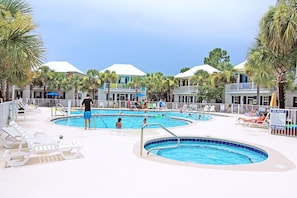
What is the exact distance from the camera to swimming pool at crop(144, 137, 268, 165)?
7988 mm

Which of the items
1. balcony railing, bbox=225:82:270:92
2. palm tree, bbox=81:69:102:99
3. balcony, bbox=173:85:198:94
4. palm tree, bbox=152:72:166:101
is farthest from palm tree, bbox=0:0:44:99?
balcony, bbox=173:85:198:94

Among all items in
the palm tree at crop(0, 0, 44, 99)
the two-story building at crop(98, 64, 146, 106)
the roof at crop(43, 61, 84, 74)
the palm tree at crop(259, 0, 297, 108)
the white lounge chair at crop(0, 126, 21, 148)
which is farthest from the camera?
the roof at crop(43, 61, 84, 74)

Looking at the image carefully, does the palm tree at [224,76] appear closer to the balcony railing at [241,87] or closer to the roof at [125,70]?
the balcony railing at [241,87]

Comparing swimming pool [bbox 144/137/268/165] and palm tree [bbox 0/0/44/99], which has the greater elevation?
palm tree [bbox 0/0/44/99]

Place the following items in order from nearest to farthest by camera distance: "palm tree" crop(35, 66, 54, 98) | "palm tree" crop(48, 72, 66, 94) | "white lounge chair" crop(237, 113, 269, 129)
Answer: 1. "white lounge chair" crop(237, 113, 269, 129)
2. "palm tree" crop(35, 66, 54, 98)
3. "palm tree" crop(48, 72, 66, 94)

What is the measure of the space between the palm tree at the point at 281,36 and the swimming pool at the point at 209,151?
16.1 feet

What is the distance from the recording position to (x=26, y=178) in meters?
4.52

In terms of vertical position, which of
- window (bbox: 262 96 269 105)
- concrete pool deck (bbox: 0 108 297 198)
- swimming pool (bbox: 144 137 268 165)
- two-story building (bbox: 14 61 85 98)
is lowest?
swimming pool (bbox: 144 137 268 165)

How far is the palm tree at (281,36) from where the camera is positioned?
10164mm

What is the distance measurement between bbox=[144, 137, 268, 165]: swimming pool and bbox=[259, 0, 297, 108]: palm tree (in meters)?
4.91

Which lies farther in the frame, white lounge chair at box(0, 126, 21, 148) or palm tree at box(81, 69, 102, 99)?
palm tree at box(81, 69, 102, 99)

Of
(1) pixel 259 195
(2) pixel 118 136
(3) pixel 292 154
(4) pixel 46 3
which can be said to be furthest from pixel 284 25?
(4) pixel 46 3

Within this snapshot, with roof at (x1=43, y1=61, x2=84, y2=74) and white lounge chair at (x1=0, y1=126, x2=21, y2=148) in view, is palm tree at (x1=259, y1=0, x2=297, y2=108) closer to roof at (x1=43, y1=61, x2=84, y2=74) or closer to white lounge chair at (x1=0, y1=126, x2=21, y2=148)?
white lounge chair at (x1=0, y1=126, x2=21, y2=148)

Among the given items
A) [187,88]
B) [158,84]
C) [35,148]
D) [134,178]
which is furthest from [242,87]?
[35,148]
